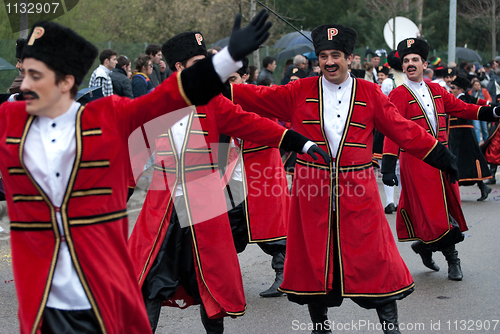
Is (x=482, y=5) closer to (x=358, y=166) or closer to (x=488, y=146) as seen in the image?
(x=488, y=146)

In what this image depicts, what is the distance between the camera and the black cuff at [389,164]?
16.9 feet

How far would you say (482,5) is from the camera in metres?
34.2

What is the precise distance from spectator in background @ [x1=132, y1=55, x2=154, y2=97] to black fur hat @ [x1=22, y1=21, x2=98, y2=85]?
6752 mm

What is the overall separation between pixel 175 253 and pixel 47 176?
1428mm

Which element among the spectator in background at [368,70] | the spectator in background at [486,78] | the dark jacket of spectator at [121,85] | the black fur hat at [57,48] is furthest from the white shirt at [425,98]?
the spectator in background at [486,78]

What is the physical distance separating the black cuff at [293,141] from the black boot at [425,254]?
8.67ft

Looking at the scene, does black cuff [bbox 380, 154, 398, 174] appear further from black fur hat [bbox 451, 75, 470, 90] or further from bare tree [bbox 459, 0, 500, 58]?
bare tree [bbox 459, 0, 500, 58]

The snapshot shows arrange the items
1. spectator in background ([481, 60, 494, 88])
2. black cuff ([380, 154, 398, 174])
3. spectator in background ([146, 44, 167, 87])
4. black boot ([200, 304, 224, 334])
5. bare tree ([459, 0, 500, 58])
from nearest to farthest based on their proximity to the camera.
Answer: black boot ([200, 304, 224, 334]) < black cuff ([380, 154, 398, 174]) < spectator in background ([146, 44, 167, 87]) < spectator in background ([481, 60, 494, 88]) < bare tree ([459, 0, 500, 58])

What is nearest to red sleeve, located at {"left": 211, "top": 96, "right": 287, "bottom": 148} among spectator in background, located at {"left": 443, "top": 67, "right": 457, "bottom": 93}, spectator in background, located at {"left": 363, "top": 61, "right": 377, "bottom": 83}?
spectator in background, located at {"left": 443, "top": 67, "right": 457, "bottom": 93}

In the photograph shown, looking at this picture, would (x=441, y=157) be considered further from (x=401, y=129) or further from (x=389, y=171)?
(x=389, y=171)

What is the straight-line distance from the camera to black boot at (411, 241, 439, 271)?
223 inches

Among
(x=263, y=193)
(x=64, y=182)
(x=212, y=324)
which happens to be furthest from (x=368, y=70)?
(x=64, y=182)

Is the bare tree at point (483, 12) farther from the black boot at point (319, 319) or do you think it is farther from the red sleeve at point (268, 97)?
the black boot at point (319, 319)

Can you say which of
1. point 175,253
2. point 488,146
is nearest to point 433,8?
point 488,146
